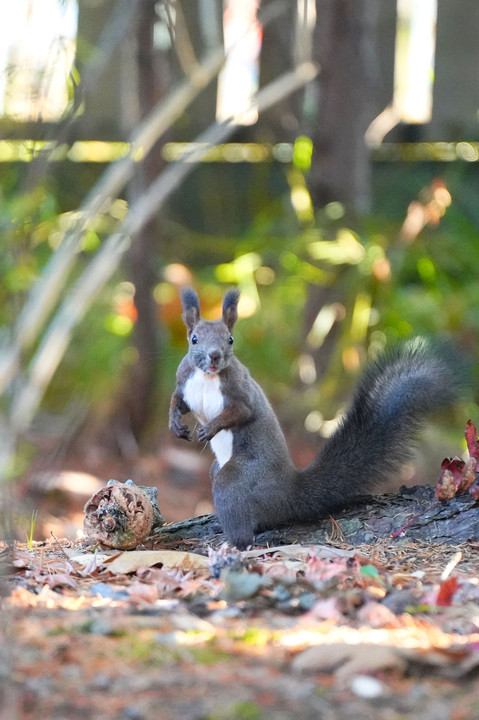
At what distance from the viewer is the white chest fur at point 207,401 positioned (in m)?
2.95

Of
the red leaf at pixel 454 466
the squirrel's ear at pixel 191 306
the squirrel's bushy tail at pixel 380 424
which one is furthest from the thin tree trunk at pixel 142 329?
the red leaf at pixel 454 466

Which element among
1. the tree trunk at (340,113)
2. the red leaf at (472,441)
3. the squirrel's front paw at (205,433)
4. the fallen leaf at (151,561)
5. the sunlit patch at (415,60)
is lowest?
the fallen leaf at (151,561)

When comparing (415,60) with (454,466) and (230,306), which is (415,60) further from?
(454,466)

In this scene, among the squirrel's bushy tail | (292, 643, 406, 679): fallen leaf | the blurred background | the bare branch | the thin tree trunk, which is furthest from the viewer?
the thin tree trunk

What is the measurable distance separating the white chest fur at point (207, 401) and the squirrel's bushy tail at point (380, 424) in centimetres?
29

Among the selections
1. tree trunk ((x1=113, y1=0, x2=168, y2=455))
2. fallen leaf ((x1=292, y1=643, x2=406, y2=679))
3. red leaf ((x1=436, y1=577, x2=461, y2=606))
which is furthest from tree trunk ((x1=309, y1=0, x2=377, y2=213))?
fallen leaf ((x1=292, y1=643, x2=406, y2=679))

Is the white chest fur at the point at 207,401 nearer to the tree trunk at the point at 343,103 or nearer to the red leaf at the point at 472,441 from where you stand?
the red leaf at the point at 472,441

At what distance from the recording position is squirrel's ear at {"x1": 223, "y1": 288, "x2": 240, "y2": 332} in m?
3.04

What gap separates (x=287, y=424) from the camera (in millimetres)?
6094

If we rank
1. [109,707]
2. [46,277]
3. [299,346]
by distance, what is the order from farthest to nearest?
[299,346], [46,277], [109,707]

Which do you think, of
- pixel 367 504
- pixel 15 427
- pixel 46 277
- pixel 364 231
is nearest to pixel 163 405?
pixel 364 231

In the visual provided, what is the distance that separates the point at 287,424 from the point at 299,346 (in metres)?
0.64

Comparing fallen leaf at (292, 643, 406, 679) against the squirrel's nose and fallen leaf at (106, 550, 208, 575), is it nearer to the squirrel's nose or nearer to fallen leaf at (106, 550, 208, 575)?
fallen leaf at (106, 550, 208, 575)

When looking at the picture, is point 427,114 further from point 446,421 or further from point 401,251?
point 446,421
